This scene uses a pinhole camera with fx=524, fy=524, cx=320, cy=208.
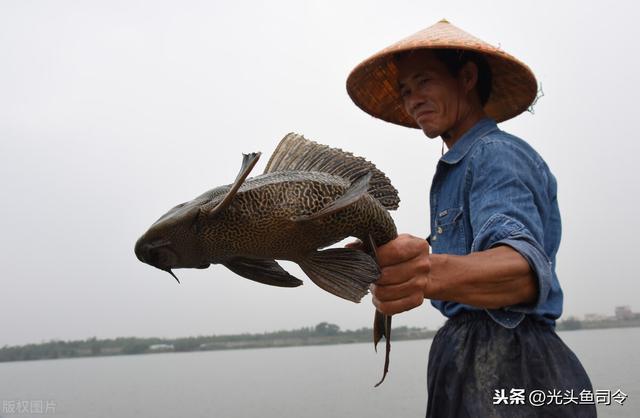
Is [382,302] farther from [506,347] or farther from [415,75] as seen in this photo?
[415,75]

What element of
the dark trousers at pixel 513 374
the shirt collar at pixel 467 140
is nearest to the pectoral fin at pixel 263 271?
the dark trousers at pixel 513 374

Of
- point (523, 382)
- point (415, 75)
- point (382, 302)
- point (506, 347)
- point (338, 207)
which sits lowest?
point (523, 382)

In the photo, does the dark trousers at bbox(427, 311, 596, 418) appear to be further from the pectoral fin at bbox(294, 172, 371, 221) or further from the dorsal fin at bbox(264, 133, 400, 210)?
the pectoral fin at bbox(294, 172, 371, 221)

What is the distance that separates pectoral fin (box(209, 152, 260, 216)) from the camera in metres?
1.74

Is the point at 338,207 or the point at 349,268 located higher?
the point at 338,207

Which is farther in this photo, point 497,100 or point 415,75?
point 497,100

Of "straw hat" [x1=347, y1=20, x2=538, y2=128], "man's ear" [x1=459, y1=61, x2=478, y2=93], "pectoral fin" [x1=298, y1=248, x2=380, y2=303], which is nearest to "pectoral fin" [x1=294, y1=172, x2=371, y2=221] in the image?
"pectoral fin" [x1=298, y1=248, x2=380, y2=303]

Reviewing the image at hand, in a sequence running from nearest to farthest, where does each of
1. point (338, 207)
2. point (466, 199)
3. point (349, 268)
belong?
point (338, 207) → point (349, 268) → point (466, 199)

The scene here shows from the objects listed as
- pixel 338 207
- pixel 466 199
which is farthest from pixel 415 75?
pixel 338 207

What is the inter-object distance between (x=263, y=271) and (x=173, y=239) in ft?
1.53

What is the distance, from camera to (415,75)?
287 cm

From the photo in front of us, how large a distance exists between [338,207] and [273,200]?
0.24 meters

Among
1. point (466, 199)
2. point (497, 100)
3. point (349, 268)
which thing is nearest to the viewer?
point (349, 268)

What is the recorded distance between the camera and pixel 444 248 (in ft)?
9.03
